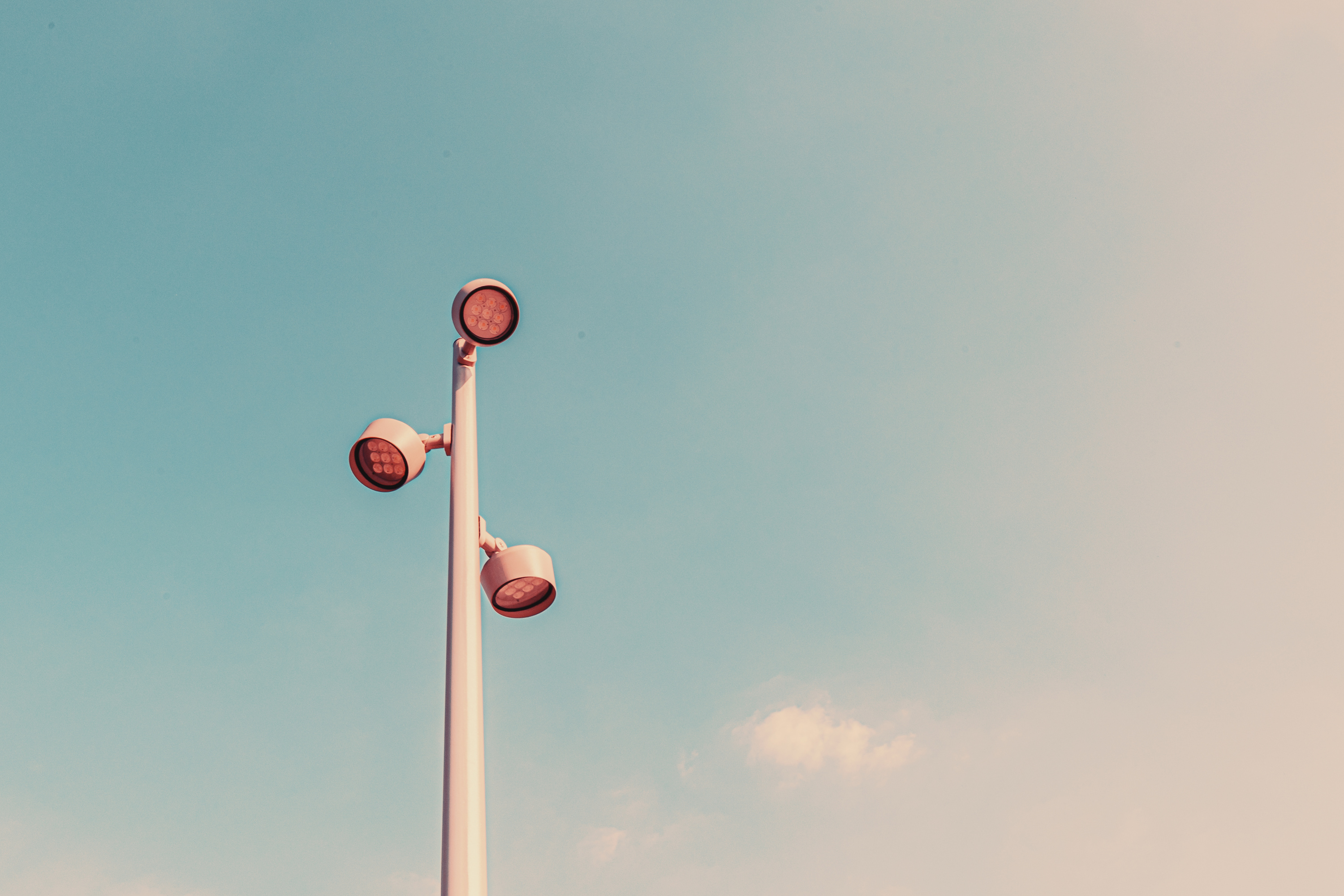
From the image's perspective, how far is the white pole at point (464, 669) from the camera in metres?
3.32

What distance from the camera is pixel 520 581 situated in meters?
4.38

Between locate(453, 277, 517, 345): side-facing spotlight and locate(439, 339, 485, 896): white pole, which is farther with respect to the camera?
locate(453, 277, 517, 345): side-facing spotlight

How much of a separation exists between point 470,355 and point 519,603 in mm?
1504

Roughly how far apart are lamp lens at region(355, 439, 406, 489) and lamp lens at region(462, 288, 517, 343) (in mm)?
807

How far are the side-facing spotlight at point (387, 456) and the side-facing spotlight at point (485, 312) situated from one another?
666 millimetres

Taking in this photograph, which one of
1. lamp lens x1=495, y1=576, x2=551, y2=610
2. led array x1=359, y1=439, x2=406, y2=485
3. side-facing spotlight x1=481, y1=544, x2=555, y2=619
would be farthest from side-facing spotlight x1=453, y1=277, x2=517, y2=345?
lamp lens x1=495, y1=576, x2=551, y2=610

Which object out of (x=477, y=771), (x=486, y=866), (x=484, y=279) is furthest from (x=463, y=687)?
(x=484, y=279)

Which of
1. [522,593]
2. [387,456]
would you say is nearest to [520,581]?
[522,593]

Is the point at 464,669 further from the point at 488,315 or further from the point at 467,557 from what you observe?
the point at 488,315

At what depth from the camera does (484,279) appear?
4547 millimetres

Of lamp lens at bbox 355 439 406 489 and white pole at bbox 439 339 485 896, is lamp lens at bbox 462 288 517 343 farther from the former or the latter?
lamp lens at bbox 355 439 406 489

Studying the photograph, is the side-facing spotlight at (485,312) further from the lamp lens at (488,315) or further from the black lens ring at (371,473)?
the black lens ring at (371,473)

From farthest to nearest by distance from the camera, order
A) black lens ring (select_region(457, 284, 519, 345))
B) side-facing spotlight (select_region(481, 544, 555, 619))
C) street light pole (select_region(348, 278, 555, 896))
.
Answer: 1. black lens ring (select_region(457, 284, 519, 345))
2. side-facing spotlight (select_region(481, 544, 555, 619))
3. street light pole (select_region(348, 278, 555, 896))

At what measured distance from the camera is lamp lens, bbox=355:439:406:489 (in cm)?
443
